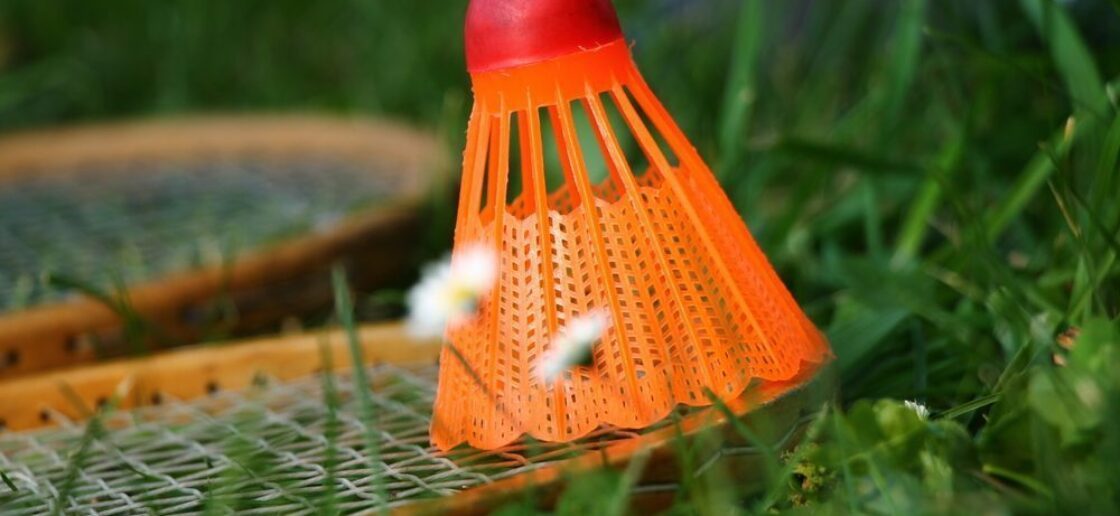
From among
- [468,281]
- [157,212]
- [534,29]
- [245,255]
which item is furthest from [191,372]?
[157,212]

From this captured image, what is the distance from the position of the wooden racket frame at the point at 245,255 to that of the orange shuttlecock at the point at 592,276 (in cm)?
51

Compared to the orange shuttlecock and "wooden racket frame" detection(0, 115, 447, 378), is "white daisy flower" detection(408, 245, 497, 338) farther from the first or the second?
"wooden racket frame" detection(0, 115, 447, 378)

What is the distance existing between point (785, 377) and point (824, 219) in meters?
0.62

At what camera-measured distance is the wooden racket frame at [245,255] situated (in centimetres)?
128

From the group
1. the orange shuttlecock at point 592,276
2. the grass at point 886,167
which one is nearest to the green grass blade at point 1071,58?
the grass at point 886,167

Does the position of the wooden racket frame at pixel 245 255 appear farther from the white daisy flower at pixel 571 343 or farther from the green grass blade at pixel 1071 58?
the green grass blade at pixel 1071 58

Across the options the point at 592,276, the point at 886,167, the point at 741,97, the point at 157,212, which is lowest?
the point at 592,276

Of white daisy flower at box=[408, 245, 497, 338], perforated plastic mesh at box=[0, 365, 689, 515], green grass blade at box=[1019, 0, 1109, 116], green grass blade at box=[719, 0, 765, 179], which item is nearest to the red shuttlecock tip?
white daisy flower at box=[408, 245, 497, 338]

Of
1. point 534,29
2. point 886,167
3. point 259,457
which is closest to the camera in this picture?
point 534,29

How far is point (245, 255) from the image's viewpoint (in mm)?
1425

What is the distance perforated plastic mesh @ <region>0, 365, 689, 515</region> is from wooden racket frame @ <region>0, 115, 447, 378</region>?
0.15 m

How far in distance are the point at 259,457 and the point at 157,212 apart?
913 millimetres

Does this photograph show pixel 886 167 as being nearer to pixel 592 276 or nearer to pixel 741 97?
pixel 741 97

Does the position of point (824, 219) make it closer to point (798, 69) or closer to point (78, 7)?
point (798, 69)
